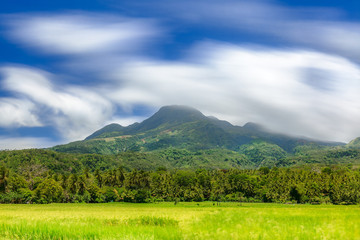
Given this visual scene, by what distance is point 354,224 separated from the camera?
1455 cm

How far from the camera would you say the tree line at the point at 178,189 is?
132500 millimetres

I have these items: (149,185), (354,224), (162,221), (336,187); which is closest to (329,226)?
(354,224)

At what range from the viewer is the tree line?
132500mm

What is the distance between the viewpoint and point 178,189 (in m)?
162

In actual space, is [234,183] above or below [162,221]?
below

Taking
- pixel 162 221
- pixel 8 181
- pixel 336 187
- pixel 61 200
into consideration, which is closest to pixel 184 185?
pixel 61 200

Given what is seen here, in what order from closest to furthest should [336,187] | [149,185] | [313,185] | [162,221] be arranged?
[162,221] < [336,187] < [313,185] < [149,185]

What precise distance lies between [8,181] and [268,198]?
12881 cm

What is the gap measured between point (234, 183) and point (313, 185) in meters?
45.0

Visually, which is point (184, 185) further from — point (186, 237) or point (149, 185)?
point (186, 237)

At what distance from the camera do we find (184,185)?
588ft

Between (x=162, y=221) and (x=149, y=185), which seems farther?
(x=149, y=185)

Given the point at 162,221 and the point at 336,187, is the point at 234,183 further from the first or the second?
the point at 162,221

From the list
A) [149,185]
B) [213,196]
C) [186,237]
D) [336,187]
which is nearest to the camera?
[186,237]
